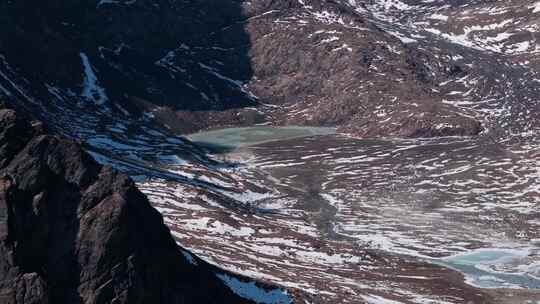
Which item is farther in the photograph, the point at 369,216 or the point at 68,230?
the point at 369,216

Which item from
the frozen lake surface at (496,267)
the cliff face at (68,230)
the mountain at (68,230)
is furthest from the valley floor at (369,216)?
the mountain at (68,230)

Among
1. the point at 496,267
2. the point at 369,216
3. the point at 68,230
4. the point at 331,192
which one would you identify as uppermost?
the point at 68,230

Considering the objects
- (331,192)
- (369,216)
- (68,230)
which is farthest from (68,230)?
(331,192)

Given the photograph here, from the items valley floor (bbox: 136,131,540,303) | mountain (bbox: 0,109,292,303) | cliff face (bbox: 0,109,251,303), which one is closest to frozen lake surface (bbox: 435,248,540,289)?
valley floor (bbox: 136,131,540,303)

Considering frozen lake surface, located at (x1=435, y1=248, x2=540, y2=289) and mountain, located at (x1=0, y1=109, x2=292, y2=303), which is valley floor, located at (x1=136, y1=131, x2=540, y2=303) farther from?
mountain, located at (x1=0, y1=109, x2=292, y2=303)

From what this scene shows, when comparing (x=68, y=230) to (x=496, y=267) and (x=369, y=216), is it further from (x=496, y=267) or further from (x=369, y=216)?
(x=369, y=216)

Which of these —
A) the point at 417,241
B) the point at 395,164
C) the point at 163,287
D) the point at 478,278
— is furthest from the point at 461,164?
the point at 163,287

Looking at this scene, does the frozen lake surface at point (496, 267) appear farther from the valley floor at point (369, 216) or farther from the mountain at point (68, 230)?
the mountain at point (68, 230)

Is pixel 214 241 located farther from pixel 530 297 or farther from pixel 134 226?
pixel 134 226
